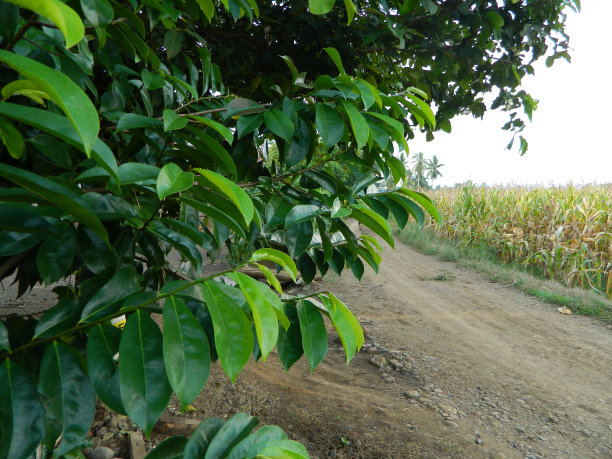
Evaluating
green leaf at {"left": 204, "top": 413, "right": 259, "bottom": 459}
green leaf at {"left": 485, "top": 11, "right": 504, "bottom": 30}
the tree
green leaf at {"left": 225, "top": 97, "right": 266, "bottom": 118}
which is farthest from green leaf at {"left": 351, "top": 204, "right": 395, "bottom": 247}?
green leaf at {"left": 485, "top": 11, "right": 504, "bottom": 30}

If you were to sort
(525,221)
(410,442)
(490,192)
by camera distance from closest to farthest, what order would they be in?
(410,442), (525,221), (490,192)

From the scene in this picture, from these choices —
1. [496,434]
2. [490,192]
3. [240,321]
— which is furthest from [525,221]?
[240,321]

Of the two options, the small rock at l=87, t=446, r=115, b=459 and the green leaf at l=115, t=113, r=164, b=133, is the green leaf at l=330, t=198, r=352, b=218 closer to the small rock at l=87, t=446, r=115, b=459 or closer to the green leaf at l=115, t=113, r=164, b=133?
the green leaf at l=115, t=113, r=164, b=133

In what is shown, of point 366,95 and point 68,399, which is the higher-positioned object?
point 366,95

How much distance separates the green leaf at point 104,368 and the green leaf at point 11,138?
0.28 meters

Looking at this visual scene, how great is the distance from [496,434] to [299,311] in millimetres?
2009

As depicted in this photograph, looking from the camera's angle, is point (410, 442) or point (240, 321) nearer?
point (240, 321)

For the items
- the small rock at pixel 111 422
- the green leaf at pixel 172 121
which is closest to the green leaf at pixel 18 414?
the green leaf at pixel 172 121

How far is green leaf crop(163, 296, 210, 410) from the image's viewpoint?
1.72ft

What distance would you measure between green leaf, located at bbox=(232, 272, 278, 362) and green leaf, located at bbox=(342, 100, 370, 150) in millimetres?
408

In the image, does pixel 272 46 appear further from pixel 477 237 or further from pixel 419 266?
pixel 477 237

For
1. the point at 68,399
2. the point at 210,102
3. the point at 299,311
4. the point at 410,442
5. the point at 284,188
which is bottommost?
the point at 410,442

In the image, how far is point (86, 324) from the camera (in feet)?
2.04

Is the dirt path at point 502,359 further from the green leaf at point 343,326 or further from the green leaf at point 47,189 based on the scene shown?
the green leaf at point 47,189
